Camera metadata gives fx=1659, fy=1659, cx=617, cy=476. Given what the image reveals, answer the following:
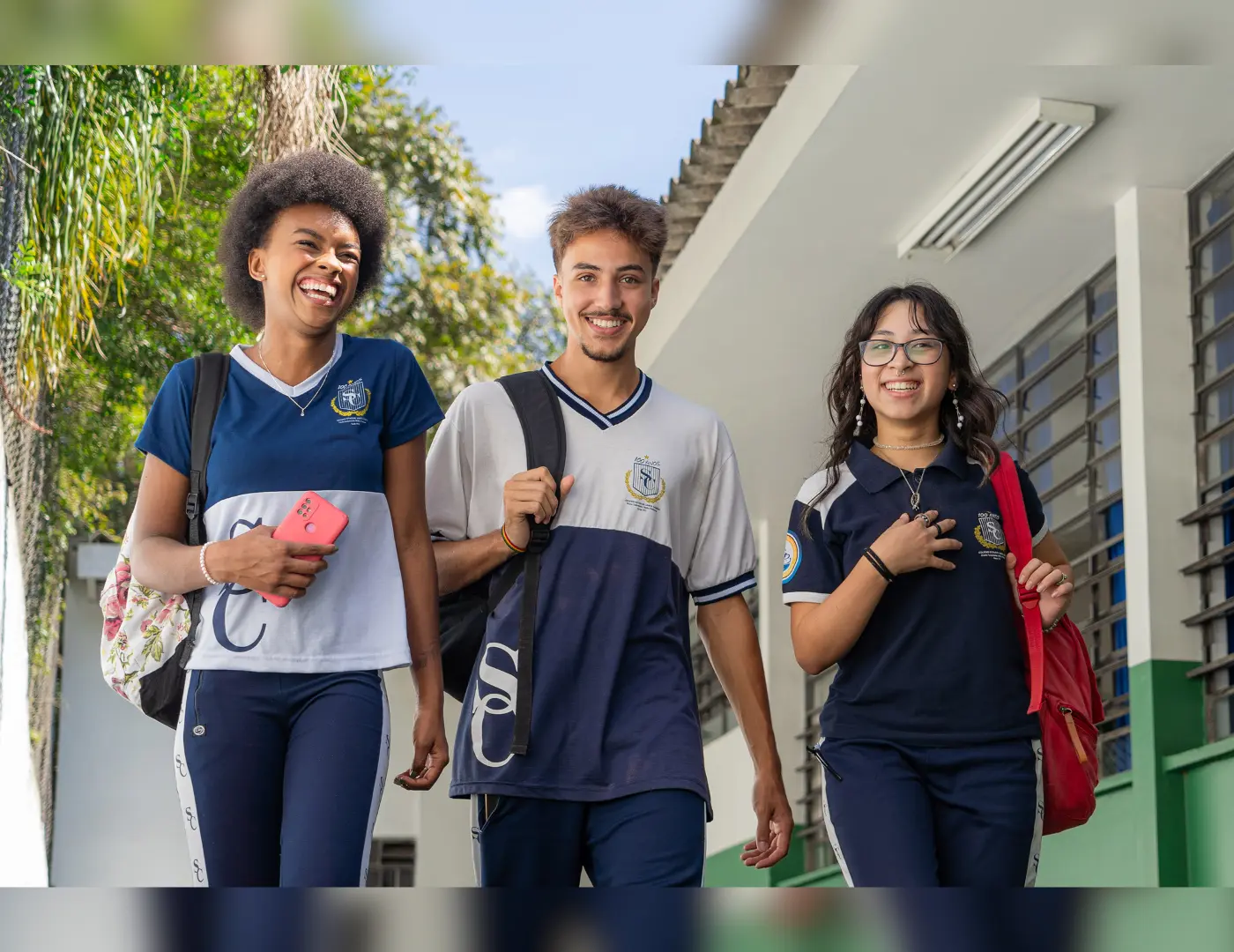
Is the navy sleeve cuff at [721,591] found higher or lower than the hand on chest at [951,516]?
lower

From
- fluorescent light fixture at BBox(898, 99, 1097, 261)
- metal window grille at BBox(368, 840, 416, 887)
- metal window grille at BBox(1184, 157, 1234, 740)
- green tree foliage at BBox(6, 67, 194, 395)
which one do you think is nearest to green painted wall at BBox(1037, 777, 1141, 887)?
metal window grille at BBox(1184, 157, 1234, 740)

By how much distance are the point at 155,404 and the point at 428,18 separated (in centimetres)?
106

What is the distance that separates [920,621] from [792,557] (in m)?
0.32

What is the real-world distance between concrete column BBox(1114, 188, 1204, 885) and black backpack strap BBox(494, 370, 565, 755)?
402cm

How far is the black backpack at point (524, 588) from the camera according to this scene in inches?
133

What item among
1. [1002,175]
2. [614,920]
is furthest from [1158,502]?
[614,920]

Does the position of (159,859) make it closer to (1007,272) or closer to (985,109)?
(1007,272)

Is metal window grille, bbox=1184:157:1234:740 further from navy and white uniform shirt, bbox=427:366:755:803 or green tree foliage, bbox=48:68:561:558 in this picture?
green tree foliage, bbox=48:68:561:558

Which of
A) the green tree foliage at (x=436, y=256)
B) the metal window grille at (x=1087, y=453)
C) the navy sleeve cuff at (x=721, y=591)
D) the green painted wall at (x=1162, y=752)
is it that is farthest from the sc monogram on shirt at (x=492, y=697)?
the green tree foliage at (x=436, y=256)

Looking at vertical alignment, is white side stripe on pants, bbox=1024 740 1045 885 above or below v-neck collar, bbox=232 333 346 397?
below

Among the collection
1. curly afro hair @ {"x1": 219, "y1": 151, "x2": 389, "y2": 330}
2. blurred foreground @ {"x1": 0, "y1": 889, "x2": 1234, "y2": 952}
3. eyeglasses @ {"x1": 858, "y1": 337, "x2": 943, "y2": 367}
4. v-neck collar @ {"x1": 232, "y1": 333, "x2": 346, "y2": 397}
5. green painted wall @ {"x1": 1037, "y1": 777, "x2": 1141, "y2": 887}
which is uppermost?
curly afro hair @ {"x1": 219, "y1": 151, "x2": 389, "y2": 330}

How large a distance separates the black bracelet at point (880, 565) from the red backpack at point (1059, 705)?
326mm

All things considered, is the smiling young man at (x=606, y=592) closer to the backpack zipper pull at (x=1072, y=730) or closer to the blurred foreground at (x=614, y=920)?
the backpack zipper pull at (x=1072, y=730)

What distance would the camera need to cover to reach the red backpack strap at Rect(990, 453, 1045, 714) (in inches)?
133
